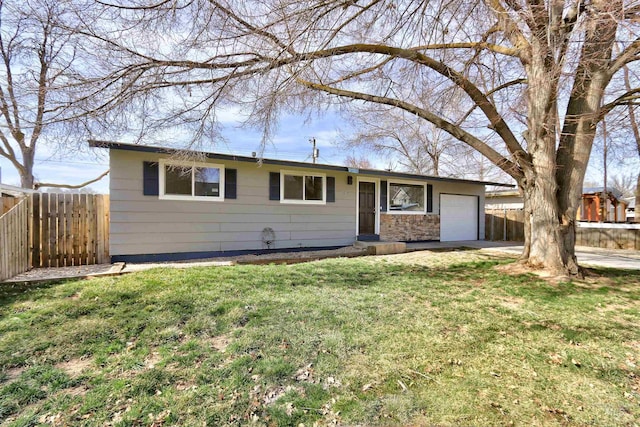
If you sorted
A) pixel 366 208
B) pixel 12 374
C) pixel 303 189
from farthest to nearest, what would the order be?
pixel 366 208
pixel 303 189
pixel 12 374

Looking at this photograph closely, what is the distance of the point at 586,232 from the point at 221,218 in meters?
12.9

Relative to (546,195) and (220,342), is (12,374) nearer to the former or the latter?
(220,342)

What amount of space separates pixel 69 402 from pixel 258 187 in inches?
254

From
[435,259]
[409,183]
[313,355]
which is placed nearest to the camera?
[313,355]

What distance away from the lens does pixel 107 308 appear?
356 cm

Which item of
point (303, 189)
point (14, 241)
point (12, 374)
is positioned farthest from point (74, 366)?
point (303, 189)

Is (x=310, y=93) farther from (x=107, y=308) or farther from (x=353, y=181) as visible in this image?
(x=107, y=308)

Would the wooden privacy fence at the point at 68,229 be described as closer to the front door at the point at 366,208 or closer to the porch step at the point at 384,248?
the porch step at the point at 384,248

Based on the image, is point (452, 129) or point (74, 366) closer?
point (74, 366)

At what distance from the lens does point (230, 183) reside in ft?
25.4

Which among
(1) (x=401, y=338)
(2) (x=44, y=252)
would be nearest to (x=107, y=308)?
(1) (x=401, y=338)

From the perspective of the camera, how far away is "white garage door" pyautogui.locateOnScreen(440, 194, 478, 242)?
1182 centimetres

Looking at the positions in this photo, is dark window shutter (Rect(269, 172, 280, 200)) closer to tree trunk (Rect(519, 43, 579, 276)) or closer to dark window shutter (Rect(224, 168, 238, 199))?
dark window shutter (Rect(224, 168, 238, 199))

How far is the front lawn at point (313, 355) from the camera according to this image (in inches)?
76.1
